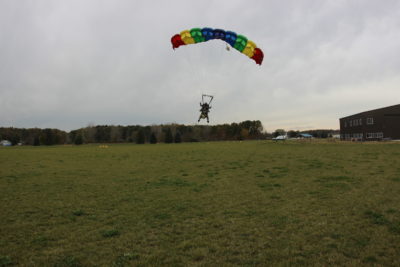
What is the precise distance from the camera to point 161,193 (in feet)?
43.6

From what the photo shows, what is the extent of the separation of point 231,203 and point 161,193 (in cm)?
401

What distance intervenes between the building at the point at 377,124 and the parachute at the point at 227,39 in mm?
63162

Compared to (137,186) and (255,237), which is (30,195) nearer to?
(137,186)

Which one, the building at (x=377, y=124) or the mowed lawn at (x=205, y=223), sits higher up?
the building at (x=377, y=124)

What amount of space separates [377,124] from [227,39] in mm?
67417

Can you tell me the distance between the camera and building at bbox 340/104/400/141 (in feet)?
220

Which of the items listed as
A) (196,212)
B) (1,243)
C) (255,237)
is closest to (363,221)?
(255,237)

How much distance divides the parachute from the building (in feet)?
207

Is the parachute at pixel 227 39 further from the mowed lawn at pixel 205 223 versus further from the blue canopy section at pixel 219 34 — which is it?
the mowed lawn at pixel 205 223

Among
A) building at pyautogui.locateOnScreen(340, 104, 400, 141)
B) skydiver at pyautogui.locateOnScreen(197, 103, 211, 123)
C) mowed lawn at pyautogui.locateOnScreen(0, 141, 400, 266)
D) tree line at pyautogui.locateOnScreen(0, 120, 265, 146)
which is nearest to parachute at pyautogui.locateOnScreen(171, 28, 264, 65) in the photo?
skydiver at pyautogui.locateOnScreen(197, 103, 211, 123)

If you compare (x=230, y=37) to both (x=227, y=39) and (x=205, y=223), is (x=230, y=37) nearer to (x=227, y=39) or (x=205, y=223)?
(x=227, y=39)

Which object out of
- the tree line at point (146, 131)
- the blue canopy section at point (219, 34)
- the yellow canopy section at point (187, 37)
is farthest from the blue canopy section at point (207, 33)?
the tree line at point (146, 131)

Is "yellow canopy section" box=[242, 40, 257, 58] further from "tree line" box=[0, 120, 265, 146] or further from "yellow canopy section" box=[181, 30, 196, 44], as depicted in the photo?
"tree line" box=[0, 120, 265, 146]

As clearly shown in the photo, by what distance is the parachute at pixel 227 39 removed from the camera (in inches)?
811
